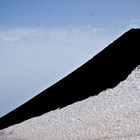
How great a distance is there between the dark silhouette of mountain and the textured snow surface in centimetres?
3

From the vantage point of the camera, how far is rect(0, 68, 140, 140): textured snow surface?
98cm

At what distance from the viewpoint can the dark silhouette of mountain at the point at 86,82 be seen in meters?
1.07

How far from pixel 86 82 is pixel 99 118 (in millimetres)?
164

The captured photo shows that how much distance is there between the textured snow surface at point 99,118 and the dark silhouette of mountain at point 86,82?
0.03 metres

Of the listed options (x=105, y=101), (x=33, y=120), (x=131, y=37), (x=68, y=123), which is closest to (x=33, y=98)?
(x=33, y=120)

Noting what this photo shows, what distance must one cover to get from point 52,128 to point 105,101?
0.23 meters

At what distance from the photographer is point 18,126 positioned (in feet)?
3.87

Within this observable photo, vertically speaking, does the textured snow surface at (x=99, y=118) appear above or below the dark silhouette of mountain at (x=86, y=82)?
below

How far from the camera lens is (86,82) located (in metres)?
1.13

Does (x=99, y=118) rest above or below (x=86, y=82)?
below

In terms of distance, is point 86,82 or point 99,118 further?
point 86,82

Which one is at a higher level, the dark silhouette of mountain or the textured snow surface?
the dark silhouette of mountain

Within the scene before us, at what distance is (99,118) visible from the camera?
3.37 feet

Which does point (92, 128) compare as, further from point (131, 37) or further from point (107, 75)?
point (131, 37)
